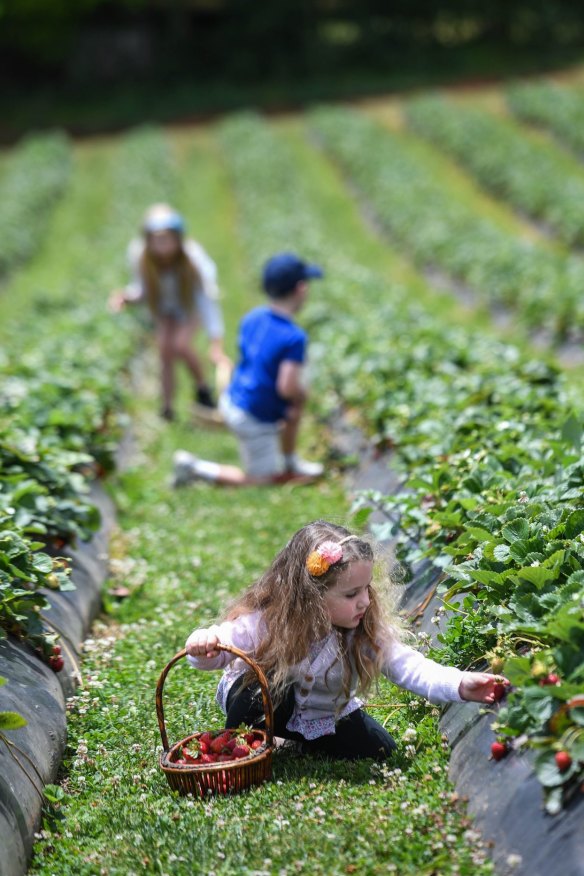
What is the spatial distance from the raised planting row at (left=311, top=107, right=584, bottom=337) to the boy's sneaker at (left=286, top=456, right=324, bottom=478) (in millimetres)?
3851

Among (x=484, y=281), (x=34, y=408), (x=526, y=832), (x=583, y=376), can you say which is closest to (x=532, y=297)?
(x=484, y=281)

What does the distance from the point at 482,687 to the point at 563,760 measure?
0.64 metres

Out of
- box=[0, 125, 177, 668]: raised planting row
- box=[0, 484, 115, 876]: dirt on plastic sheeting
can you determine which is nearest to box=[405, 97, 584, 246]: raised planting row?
box=[0, 125, 177, 668]: raised planting row

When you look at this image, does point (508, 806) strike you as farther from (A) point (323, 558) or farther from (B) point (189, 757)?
(B) point (189, 757)

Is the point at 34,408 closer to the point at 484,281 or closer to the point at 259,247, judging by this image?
the point at 484,281

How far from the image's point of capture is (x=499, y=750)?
361cm

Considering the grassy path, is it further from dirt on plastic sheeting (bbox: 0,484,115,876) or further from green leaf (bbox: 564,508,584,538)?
green leaf (bbox: 564,508,584,538)

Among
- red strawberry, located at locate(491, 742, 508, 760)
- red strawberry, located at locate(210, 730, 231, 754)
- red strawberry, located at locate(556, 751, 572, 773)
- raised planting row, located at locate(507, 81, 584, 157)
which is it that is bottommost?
red strawberry, located at locate(210, 730, 231, 754)

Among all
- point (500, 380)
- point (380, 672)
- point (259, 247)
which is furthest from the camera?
point (259, 247)

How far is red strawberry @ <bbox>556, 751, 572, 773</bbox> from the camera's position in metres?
3.23

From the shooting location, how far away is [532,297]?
480 inches

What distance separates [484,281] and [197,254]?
524cm

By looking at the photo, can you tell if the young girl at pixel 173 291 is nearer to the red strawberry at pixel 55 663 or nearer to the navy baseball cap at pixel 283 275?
the navy baseball cap at pixel 283 275

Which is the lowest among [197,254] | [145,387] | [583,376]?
[145,387]
